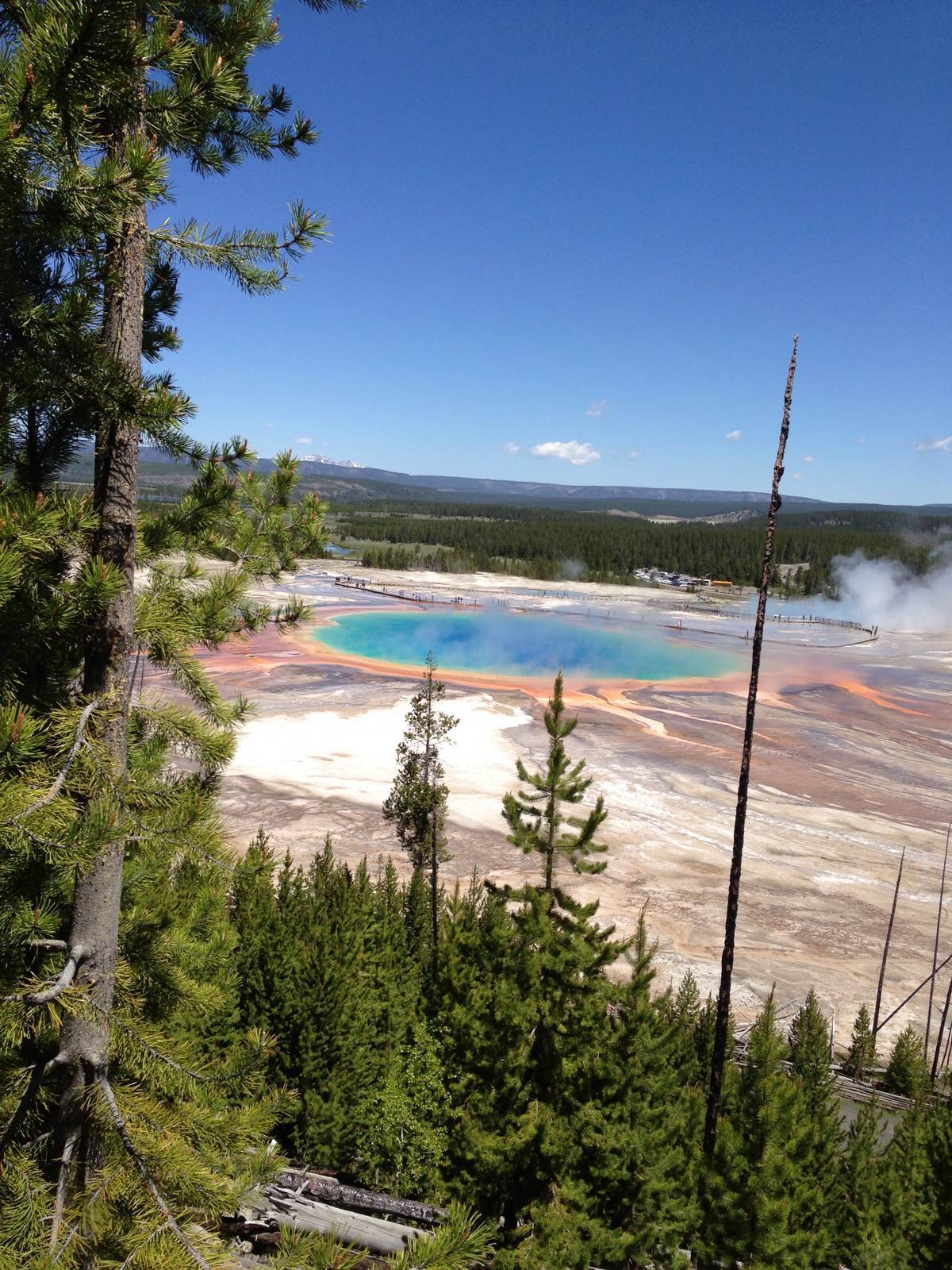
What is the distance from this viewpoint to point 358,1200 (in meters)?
10.1

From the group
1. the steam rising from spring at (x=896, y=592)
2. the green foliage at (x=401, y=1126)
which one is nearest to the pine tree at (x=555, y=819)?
the green foliage at (x=401, y=1126)

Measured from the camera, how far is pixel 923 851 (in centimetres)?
2745

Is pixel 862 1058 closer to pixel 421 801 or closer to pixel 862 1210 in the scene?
pixel 862 1210

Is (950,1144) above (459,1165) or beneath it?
above

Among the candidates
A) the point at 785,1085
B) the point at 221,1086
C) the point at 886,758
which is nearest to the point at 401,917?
the point at 785,1085

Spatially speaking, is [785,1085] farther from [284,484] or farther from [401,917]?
[401,917]

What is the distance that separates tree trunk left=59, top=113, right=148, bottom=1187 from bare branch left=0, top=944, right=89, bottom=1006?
43 mm

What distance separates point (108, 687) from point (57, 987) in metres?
1.42

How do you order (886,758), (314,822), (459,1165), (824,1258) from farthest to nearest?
(886,758) < (314,822) < (459,1165) < (824,1258)

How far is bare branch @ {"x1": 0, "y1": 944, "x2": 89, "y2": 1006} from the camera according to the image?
11.0ft

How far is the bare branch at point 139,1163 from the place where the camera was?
3574mm

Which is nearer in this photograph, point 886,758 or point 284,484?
point 284,484

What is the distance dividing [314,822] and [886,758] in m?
28.4

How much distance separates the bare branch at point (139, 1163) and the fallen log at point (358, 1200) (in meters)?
7.53
